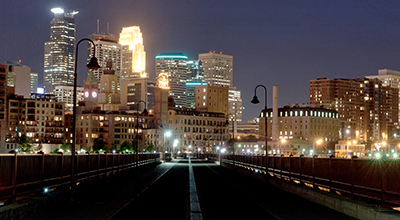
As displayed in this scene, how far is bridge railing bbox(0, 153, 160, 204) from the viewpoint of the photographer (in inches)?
797

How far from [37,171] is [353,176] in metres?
14.6

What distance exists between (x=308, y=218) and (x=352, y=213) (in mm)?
1865

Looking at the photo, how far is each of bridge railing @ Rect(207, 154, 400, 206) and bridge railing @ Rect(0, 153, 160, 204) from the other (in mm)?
14315

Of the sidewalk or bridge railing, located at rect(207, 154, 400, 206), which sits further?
bridge railing, located at rect(207, 154, 400, 206)

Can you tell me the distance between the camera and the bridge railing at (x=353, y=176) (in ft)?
67.4

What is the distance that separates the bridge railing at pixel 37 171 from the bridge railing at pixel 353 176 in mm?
14315

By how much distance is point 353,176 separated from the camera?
2419 centimetres

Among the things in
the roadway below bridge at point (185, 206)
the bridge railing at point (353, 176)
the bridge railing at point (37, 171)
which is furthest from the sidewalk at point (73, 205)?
the bridge railing at point (353, 176)

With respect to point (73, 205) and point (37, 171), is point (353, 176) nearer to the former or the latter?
point (73, 205)

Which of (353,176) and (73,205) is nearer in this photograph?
(73,205)

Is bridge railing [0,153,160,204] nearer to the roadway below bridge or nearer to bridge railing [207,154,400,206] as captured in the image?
the roadway below bridge

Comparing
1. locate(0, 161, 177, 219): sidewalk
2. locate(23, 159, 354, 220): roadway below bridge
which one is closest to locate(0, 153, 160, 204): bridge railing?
locate(0, 161, 177, 219): sidewalk

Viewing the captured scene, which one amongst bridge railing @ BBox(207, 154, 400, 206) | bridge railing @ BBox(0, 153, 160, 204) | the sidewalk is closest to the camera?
the sidewalk

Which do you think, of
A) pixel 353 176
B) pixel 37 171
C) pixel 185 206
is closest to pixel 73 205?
pixel 37 171
